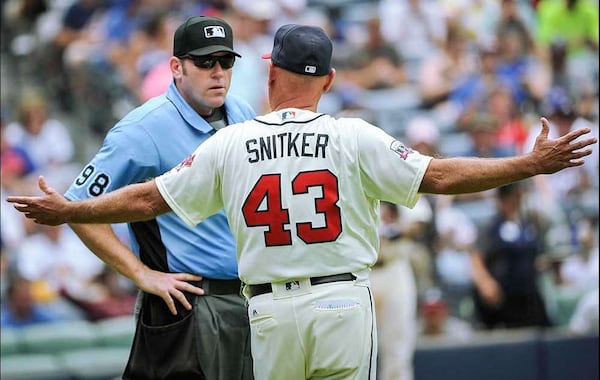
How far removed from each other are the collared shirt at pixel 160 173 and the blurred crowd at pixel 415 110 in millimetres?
4304

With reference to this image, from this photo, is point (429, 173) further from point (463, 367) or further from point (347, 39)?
point (347, 39)

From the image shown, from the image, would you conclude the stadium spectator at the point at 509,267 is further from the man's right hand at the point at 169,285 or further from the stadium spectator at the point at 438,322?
the man's right hand at the point at 169,285

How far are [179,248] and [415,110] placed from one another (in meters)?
7.55

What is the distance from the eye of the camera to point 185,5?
13125mm

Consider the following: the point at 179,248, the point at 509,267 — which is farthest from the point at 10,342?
the point at 179,248

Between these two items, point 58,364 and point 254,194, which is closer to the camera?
point 254,194

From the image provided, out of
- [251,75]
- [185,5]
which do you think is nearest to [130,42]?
[185,5]

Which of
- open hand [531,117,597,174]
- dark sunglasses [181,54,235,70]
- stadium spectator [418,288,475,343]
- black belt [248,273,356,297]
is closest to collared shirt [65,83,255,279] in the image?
dark sunglasses [181,54,235,70]

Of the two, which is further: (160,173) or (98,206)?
(160,173)

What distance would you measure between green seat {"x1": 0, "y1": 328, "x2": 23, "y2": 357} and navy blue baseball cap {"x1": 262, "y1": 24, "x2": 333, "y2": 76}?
17.5 ft

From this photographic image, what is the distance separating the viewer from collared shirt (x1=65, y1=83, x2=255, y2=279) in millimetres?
5172

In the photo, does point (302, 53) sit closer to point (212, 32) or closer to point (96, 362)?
point (212, 32)

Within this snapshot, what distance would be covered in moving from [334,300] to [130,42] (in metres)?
8.65

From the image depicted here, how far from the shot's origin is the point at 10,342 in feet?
30.4
